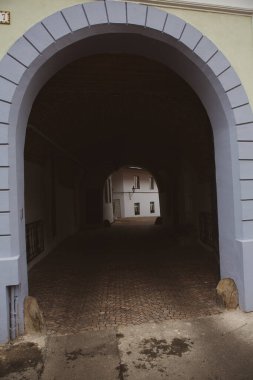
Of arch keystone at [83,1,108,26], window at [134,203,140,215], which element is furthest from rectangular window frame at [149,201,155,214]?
arch keystone at [83,1,108,26]

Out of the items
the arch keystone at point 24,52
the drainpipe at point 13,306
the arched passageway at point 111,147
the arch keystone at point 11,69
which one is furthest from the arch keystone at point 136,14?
the drainpipe at point 13,306

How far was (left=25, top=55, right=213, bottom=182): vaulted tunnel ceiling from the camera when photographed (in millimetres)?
6922

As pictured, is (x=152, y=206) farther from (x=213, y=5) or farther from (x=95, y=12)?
(x=95, y=12)

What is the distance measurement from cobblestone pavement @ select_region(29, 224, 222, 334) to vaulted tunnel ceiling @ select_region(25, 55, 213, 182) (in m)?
2.96

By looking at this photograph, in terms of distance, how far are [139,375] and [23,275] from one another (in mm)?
2134

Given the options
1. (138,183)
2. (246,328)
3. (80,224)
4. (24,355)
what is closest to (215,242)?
(246,328)

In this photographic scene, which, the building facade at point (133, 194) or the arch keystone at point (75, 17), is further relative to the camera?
the building facade at point (133, 194)

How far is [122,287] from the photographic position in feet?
20.9

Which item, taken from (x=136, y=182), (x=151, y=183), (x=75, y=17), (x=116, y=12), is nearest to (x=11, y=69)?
(x=75, y=17)

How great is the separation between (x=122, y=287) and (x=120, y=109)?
213 inches

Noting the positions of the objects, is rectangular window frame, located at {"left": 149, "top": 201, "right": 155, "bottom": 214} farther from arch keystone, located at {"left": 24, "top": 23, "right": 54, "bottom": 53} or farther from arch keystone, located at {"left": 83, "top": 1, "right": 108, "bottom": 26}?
arch keystone, located at {"left": 24, "top": 23, "right": 54, "bottom": 53}

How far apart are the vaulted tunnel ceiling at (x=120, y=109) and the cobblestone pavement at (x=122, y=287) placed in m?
2.96

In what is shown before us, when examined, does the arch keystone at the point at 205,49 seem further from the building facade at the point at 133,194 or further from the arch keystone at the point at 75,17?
the building facade at the point at 133,194

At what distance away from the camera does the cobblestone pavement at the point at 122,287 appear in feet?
16.0
